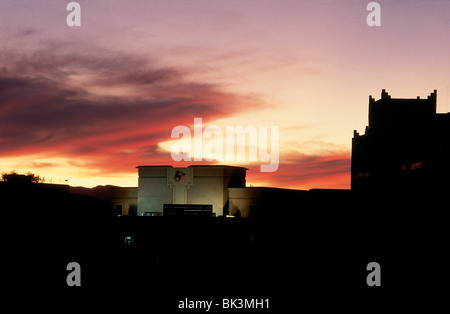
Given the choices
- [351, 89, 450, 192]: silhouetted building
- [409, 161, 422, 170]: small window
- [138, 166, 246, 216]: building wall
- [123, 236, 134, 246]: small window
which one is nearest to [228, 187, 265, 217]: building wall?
[138, 166, 246, 216]: building wall

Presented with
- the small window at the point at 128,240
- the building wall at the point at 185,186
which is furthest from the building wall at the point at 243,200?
the small window at the point at 128,240

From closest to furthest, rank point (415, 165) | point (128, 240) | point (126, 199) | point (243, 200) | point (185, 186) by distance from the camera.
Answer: point (415, 165)
point (128, 240)
point (243, 200)
point (185, 186)
point (126, 199)

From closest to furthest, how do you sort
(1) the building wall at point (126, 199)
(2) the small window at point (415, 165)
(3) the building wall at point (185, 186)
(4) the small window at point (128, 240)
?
(2) the small window at point (415, 165) → (4) the small window at point (128, 240) → (3) the building wall at point (185, 186) → (1) the building wall at point (126, 199)

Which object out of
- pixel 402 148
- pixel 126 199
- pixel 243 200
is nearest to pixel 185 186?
pixel 243 200

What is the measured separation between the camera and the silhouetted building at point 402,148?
122ft

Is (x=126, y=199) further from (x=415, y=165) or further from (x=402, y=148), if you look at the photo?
(x=415, y=165)

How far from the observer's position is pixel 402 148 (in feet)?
137

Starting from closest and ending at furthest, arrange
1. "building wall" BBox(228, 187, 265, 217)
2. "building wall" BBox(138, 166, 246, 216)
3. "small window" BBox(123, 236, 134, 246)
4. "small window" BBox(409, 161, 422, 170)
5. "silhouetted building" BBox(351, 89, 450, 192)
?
1. "silhouetted building" BBox(351, 89, 450, 192)
2. "small window" BBox(409, 161, 422, 170)
3. "small window" BBox(123, 236, 134, 246)
4. "building wall" BBox(228, 187, 265, 217)
5. "building wall" BBox(138, 166, 246, 216)

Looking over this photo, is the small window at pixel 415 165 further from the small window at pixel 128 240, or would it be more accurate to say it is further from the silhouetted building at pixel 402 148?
the small window at pixel 128 240

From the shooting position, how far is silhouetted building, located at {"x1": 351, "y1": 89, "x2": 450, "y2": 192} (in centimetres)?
3728

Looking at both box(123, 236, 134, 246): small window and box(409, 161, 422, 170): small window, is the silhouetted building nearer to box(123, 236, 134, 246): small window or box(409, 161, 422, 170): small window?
box(409, 161, 422, 170): small window

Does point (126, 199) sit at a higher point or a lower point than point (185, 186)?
lower

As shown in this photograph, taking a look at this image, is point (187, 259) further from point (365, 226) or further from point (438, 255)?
point (438, 255)

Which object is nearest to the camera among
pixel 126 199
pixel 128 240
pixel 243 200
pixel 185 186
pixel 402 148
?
pixel 402 148
